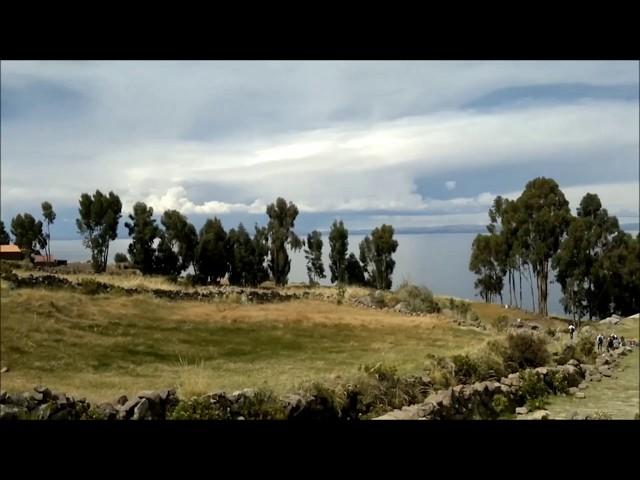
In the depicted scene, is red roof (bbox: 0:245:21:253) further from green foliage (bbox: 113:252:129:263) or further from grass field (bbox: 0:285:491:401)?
green foliage (bbox: 113:252:129:263)

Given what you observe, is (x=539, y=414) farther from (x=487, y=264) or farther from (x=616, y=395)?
(x=487, y=264)

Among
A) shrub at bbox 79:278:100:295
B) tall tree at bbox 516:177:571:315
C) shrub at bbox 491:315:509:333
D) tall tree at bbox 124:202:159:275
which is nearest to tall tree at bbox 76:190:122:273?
tall tree at bbox 124:202:159:275

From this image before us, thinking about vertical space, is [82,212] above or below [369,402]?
above

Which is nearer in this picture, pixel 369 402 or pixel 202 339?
pixel 369 402

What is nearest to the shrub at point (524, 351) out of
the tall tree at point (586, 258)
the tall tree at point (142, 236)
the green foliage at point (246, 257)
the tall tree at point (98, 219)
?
the tall tree at point (586, 258)

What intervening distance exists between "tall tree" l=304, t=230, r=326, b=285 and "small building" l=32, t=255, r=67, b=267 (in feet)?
9.43

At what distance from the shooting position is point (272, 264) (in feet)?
20.3

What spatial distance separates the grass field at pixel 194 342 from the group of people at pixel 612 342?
4.04 feet

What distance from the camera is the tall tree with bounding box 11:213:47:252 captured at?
5227mm

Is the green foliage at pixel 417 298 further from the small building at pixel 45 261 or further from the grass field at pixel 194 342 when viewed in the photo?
the small building at pixel 45 261

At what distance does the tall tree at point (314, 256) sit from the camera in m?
5.95
